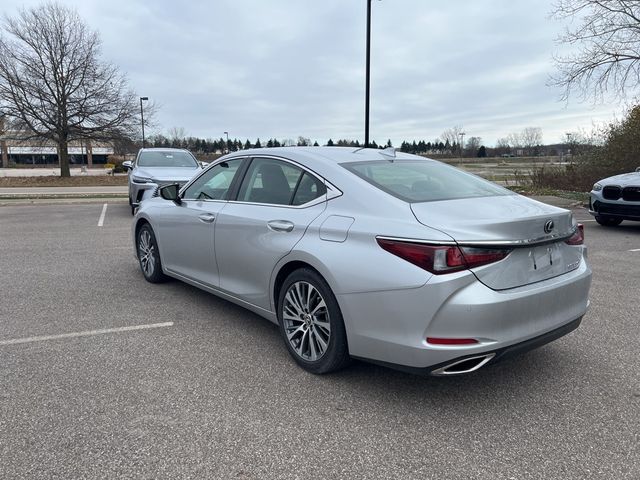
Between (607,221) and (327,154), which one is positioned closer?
(327,154)

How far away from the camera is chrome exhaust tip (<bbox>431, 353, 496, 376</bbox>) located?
276cm

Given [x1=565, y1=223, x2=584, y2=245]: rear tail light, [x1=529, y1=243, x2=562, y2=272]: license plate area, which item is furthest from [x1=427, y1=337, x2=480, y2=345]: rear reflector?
[x1=565, y1=223, x2=584, y2=245]: rear tail light

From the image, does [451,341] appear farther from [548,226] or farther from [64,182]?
[64,182]

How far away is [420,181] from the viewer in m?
3.65

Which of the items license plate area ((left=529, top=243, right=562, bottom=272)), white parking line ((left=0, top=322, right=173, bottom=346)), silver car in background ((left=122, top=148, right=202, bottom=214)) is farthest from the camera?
silver car in background ((left=122, top=148, right=202, bottom=214))

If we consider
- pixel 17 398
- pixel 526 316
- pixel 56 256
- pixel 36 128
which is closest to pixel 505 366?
pixel 526 316

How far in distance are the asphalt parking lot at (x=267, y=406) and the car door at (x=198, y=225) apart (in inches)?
17.7

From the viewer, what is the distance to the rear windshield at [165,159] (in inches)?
513

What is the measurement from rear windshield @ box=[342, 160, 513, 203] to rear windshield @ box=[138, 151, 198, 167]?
399 inches

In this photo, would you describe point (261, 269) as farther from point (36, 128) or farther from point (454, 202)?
point (36, 128)

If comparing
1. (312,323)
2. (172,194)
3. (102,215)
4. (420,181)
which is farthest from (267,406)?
(102,215)

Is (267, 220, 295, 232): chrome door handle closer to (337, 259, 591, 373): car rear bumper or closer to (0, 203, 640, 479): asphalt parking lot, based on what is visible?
(337, 259, 591, 373): car rear bumper

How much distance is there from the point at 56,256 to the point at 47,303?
8.68 feet

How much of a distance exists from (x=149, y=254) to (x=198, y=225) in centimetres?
142
